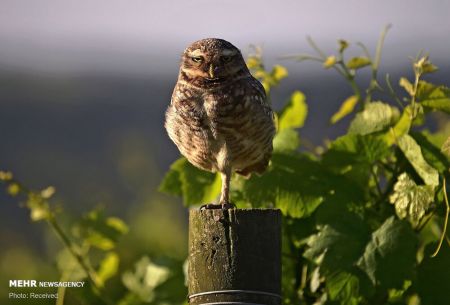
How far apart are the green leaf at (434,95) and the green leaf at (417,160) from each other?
0.24m

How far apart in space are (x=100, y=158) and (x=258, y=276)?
644 inches

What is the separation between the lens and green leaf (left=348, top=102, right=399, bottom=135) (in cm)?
634

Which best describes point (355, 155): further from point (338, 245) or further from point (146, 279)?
point (146, 279)

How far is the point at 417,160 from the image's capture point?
19.9 ft

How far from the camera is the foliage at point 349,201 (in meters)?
5.80

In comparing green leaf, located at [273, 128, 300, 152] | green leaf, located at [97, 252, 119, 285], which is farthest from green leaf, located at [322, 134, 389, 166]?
green leaf, located at [97, 252, 119, 285]

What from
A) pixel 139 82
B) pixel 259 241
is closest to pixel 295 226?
pixel 259 241

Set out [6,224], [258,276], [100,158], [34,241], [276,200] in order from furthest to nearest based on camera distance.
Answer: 1. [100,158]
2. [6,224]
3. [34,241]
4. [276,200]
5. [258,276]

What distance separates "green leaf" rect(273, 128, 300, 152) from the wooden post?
5.67 feet

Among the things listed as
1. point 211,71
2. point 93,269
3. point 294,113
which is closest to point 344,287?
point 211,71

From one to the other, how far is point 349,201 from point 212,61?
116cm

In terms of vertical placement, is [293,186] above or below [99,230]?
above

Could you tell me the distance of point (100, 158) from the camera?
68.3 ft

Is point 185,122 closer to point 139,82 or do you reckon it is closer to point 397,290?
point 397,290
